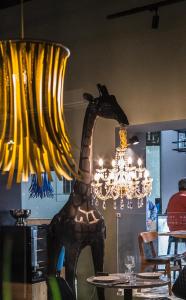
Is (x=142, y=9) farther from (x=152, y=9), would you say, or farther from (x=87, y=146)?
(x=87, y=146)

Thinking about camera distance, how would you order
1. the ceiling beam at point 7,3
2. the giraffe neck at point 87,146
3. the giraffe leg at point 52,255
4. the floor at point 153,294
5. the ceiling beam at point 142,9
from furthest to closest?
the ceiling beam at point 7,3, the floor at point 153,294, the ceiling beam at point 142,9, the giraffe leg at point 52,255, the giraffe neck at point 87,146

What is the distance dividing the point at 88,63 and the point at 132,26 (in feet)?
2.41

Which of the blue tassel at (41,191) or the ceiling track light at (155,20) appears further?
the blue tassel at (41,191)

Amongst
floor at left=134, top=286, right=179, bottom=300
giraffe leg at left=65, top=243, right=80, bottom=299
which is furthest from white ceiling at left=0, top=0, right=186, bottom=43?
floor at left=134, top=286, right=179, bottom=300

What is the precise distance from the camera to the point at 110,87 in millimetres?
6008

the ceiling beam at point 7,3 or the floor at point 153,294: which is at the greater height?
the ceiling beam at point 7,3

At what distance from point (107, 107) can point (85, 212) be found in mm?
1042

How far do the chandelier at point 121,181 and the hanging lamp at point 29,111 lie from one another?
408 cm

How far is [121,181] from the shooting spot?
5.62 m

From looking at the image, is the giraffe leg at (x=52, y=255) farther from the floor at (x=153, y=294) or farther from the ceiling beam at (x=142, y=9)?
the ceiling beam at (x=142, y=9)

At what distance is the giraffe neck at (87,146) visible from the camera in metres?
4.70

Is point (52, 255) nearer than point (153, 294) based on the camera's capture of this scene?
Yes

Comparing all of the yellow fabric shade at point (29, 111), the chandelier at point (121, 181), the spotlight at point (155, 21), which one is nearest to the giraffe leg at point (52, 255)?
the chandelier at point (121, 181)

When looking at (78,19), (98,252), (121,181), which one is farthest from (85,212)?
(78,19)
